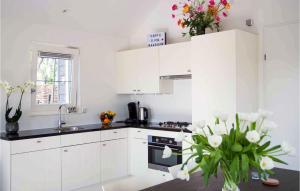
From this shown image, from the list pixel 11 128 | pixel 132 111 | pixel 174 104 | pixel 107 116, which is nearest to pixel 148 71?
pixel 174 104

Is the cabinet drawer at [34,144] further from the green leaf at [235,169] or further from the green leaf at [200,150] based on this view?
the green leaf at [235,169]

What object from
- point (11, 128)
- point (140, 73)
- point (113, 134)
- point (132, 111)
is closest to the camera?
point (11, 128)

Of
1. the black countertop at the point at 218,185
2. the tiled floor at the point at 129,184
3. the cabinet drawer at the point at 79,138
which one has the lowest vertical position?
the tiled floor at the point at 129,184

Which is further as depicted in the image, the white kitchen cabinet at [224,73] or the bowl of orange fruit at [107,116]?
the bowl of orange fruit at [107,116]

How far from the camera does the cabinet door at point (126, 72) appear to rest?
509cm

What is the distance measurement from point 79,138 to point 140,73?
4.76 feet

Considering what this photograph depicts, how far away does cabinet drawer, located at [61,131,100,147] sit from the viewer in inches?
159

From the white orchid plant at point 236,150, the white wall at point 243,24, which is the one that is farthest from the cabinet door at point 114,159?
the white orchid plant at point 236,150

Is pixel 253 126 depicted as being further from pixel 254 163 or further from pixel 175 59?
pixel 175 59

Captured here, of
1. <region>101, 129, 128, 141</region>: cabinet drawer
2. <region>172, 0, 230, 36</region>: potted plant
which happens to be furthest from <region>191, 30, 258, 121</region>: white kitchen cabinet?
<region>101, 129, 128, 141</region>: cabinet drawer

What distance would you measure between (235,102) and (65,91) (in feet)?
8.47

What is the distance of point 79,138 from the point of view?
419cm

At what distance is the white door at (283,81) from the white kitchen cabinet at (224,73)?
0.53 feet

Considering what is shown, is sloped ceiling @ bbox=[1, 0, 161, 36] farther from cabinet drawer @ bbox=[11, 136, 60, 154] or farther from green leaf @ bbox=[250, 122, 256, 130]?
green leaf @ bbox=[250, 122, 256, 130]
